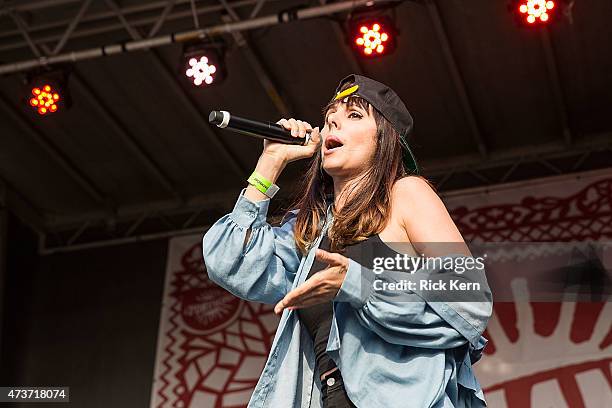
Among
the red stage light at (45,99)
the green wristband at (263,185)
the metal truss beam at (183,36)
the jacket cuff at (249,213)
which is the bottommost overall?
the jacket cuff at (249,213)

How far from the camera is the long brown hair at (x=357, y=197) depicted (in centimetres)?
173

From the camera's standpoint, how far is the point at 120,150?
5625 mm

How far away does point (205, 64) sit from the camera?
457 centimetres

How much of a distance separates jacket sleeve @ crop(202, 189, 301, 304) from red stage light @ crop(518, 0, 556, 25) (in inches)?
108

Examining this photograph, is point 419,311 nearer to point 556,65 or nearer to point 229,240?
point 229,240

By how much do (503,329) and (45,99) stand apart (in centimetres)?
247

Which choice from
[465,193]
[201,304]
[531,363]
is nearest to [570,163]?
[465,193]

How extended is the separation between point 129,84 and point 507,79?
1923mm

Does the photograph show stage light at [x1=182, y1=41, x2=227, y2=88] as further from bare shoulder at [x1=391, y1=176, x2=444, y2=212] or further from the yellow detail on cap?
bare shoulder at [x1=391, y1=176, x2=444, y2=212]

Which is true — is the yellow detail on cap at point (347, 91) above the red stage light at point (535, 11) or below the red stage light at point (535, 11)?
below

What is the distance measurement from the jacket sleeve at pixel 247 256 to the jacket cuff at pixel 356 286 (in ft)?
0.87

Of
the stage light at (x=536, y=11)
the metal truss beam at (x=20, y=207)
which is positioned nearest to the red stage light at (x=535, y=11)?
the stage light at (x=536, y=11)

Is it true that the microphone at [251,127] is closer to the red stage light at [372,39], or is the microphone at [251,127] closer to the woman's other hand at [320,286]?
the woman's other hand at [320,286]

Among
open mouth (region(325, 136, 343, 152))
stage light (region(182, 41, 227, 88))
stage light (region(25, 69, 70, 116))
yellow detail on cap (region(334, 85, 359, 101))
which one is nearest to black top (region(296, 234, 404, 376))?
open mouth (region(325, 136, 343, 152))
